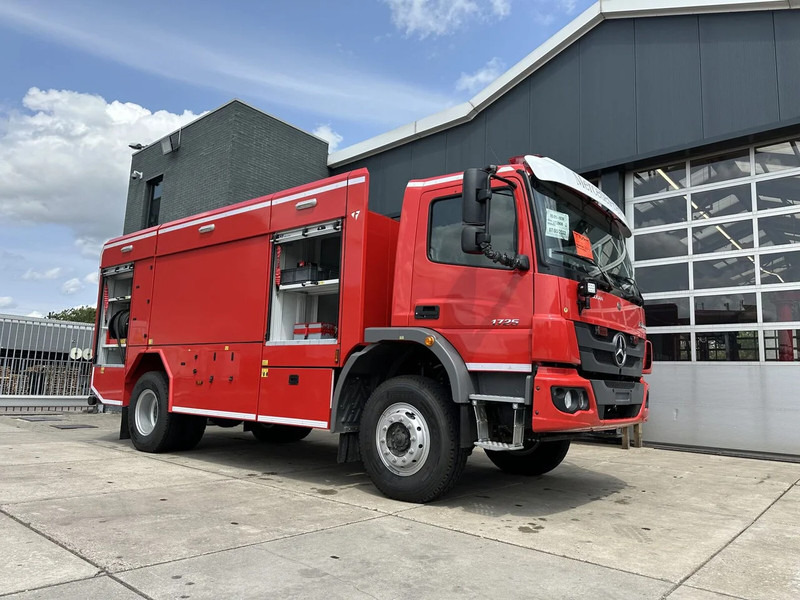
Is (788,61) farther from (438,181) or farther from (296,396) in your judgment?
(296,396)

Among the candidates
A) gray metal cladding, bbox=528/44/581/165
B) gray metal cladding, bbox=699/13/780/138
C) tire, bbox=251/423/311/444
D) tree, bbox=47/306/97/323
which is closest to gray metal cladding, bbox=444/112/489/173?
gray metal cladding, bbox=528/44/581/165

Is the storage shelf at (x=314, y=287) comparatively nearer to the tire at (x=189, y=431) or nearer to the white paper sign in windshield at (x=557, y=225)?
the white paper sign in windshield at (x=557, y=225)

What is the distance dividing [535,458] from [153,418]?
520 centimetres

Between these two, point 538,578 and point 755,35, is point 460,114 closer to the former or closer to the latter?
point 755,35

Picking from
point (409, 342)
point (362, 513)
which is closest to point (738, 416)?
point (409, 342)

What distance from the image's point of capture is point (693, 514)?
505cm

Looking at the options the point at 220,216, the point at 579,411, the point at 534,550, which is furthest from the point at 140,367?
the point at 534,550

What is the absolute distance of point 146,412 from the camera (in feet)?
27.2

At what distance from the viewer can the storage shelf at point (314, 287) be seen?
6.13 m

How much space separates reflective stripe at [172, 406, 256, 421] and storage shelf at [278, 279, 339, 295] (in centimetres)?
149

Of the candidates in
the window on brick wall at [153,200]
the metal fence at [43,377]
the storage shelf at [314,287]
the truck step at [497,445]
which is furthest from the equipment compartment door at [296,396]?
the window on brick wall at [153,200]

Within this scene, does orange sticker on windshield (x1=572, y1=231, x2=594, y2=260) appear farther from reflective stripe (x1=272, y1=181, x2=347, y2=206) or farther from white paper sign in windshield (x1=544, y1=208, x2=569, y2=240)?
reflective stripe (x1=272, y1=181, x2=347, y2=206)

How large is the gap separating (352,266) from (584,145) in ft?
22.0

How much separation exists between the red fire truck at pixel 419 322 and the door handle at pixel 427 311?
1cm
